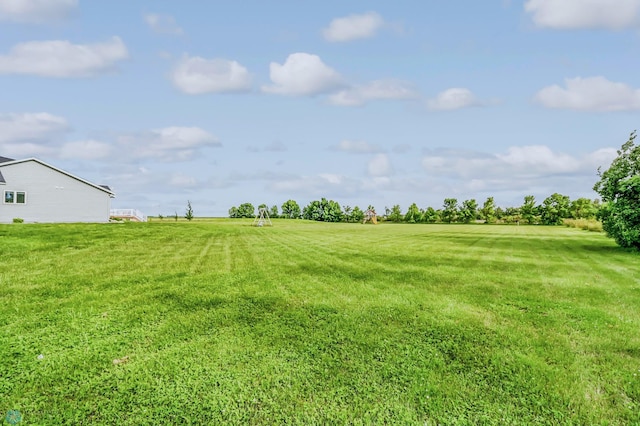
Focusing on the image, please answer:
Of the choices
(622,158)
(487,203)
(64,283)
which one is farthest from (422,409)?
(487,203)

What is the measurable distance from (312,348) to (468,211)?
104520mm

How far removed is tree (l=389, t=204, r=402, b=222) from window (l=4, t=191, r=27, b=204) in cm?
8887

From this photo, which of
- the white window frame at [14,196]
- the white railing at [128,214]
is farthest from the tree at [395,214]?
the white window frame at [14,196]

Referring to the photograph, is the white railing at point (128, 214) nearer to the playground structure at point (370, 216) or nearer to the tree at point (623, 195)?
the tree at point (623, 195)

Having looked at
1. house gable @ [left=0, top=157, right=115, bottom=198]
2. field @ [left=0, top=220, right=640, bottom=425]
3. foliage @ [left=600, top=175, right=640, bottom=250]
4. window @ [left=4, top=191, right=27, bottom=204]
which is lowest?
field @ [left=0, top=220, right=640, bottom=425]

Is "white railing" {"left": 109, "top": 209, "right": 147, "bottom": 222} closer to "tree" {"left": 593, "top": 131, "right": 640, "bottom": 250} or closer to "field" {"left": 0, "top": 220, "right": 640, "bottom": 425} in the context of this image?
"field" {"left": 0, "top": 220, "right": 640, "bottom": 425}

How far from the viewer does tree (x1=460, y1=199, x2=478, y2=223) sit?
332 feet

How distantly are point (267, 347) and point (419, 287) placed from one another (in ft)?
16.8

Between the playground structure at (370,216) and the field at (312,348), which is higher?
the playground structure at (370,216)

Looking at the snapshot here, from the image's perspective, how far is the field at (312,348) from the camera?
4234 millimetres

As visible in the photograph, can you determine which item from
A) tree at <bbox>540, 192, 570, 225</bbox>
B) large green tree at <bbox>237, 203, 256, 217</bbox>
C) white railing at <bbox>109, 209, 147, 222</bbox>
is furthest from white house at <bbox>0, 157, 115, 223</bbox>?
tree at <bbox>540, 192, 570, 225</bbox>

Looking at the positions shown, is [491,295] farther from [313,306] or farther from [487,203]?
[487,203]

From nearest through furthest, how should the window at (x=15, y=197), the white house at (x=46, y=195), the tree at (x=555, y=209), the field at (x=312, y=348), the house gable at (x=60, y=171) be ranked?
the field at (x=312, y=348) → the house gable at (x=60, y=171) → the window at (x=15, y=197) → the white house at (x=46, y=195) → the tree at (x=555, y=209)

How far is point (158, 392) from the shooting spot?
14.7ft
